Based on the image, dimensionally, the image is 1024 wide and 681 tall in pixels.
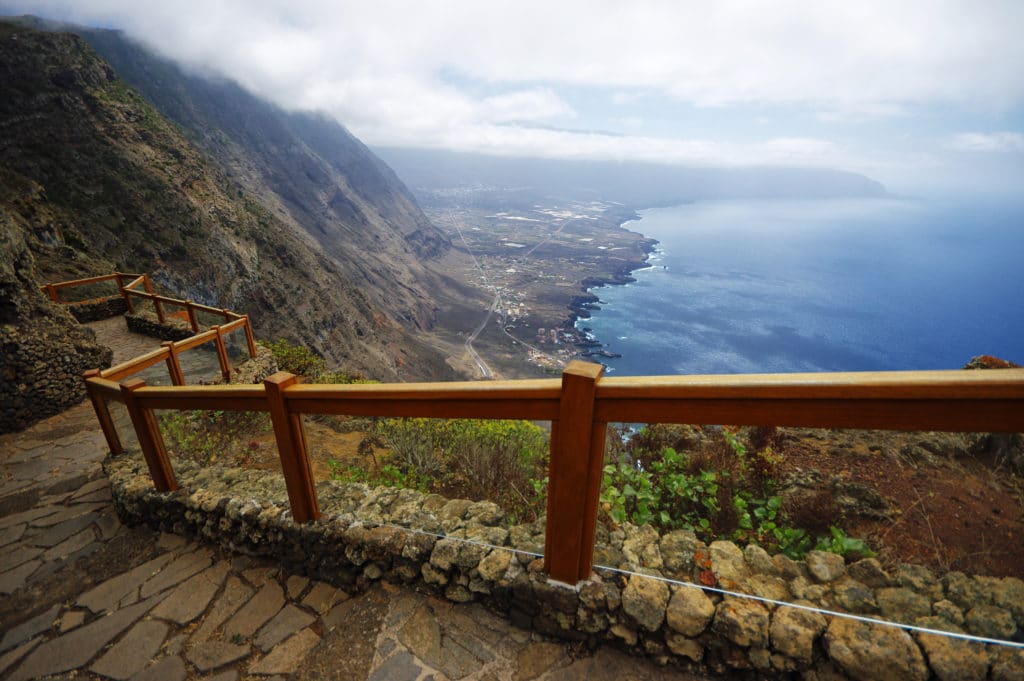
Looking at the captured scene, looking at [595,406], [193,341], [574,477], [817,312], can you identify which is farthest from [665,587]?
[817,312]

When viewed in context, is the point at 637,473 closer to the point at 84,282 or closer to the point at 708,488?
the point at 708,488

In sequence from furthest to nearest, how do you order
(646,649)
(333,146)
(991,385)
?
1. (333,146)
2. (646,649)
3. (991,385)

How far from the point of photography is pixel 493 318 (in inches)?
3812

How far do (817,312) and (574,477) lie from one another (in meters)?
137

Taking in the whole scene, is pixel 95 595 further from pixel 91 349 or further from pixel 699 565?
pixel 91 349

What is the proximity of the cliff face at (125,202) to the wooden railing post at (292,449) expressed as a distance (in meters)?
19.0

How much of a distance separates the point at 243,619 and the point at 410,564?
0.96 metres

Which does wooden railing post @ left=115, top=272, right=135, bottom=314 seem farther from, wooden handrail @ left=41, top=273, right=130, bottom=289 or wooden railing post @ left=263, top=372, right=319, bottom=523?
wooden railing post @ left=263, top=372, right=319, bottom=523

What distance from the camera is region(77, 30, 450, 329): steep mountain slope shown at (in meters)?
70.2

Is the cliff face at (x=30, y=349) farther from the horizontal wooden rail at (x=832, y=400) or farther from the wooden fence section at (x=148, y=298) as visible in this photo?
the horizontal wooden rail at (x=832, y=400)

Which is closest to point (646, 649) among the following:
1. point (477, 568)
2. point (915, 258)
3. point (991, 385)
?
point (477, 568)

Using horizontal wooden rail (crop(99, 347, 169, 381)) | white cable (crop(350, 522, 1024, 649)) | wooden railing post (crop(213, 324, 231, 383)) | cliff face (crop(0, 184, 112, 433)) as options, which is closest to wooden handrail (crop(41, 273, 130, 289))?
cliff face (crop(0, 184, 112, 433))

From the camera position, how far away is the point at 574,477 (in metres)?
1.72

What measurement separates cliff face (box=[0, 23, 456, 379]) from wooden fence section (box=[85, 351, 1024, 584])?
19112 millimetres
